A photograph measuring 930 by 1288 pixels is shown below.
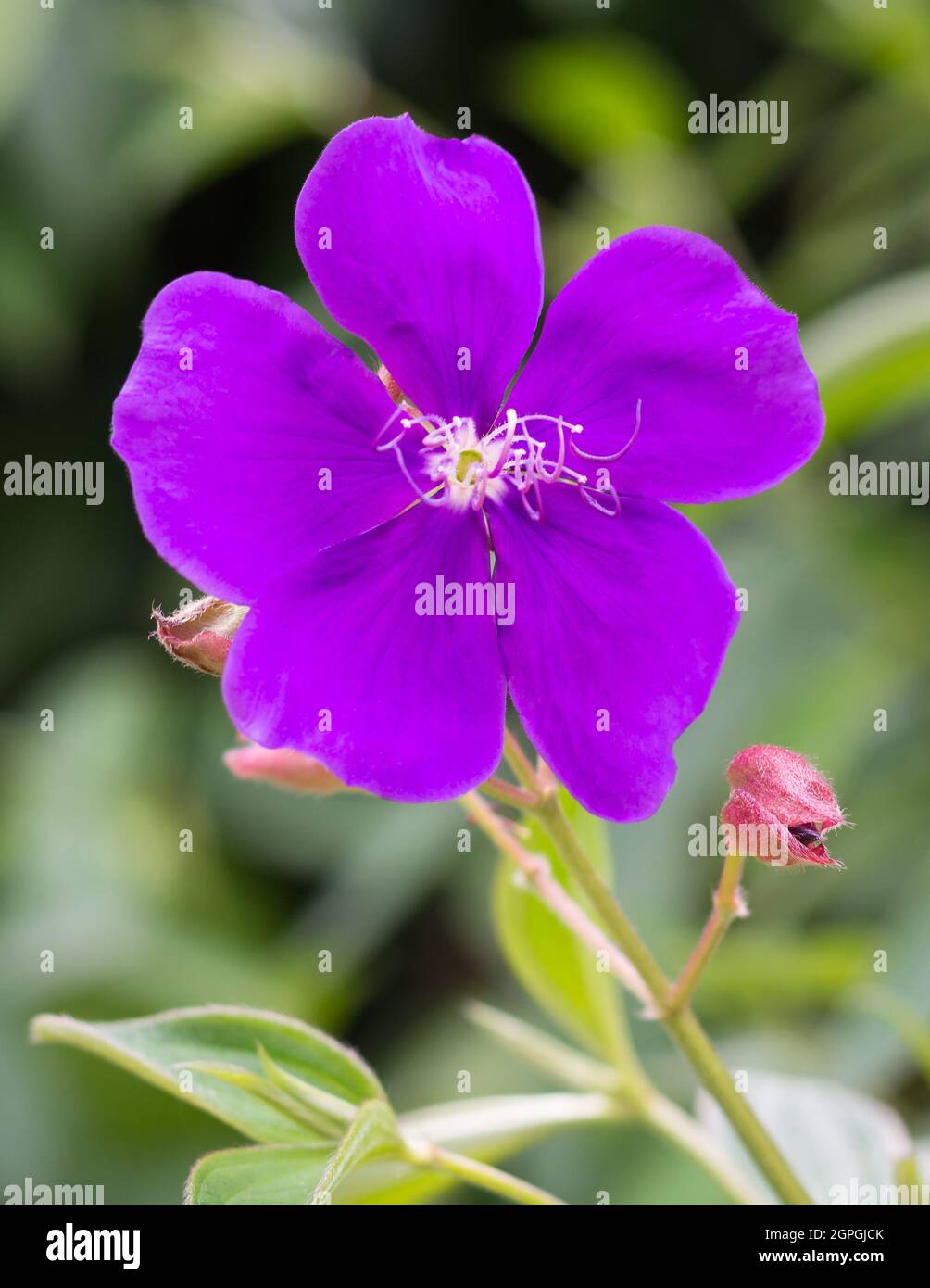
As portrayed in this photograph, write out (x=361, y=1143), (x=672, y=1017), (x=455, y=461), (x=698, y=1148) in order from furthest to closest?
(x=698, y=1148)
(x=455, y=461)
(x=672, y=1017)
(x=361, y=1143)

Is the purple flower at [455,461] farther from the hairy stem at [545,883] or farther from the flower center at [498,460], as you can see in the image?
the hairy stem at [545,883]

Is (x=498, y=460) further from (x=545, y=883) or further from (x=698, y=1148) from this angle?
(x=698, y=1148)

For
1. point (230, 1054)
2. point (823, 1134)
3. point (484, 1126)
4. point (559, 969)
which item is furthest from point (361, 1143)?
point (823, 1134)

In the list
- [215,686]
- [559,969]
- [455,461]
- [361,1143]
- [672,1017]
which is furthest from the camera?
[215,686]

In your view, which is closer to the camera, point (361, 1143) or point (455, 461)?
point (361, 1143)

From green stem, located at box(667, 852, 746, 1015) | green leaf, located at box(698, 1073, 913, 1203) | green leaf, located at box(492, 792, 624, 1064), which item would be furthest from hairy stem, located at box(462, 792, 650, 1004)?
green leaf, located at box(698, 1073, 913, 1203)
